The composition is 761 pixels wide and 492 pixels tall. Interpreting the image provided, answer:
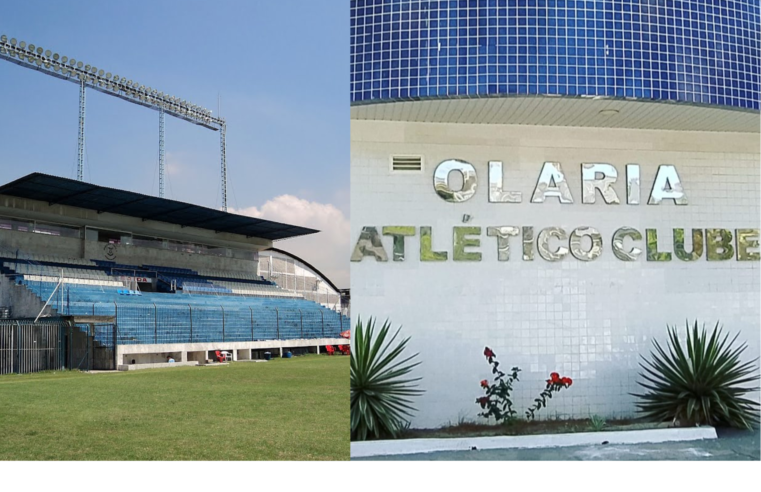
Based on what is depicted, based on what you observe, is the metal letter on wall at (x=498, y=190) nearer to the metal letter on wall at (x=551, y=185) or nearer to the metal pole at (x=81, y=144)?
the metal letter on wall at (x=551, y=185)

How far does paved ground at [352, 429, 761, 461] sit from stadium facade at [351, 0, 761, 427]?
0.62m

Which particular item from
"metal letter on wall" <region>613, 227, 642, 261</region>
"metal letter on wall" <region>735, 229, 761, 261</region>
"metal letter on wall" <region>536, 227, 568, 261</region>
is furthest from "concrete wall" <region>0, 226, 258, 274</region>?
"metal letter on wall" <region>735, 229, 761, 261</region>

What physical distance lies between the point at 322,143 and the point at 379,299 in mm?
6338

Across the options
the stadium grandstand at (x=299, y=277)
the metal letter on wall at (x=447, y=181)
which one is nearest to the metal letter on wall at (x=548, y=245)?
the metal letter on wall at (x=447, y=181)

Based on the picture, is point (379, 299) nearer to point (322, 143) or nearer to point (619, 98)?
point (619, 98)

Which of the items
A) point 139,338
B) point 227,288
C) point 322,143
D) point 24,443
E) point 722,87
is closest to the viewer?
point 722,87

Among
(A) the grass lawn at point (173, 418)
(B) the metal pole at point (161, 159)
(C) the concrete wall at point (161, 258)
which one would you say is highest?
(B) the metal pole at point (161, 159)

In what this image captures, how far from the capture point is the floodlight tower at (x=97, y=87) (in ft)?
99.7

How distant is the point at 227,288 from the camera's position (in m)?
A: 37.2

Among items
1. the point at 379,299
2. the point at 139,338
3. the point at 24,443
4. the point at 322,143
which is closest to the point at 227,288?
the point at 139,338

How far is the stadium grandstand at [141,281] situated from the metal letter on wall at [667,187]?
64.7ft

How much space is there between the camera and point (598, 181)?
962 cm

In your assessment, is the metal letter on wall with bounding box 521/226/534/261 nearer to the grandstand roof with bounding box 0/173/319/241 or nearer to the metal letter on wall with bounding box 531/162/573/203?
the metal letter on wall with bounding box 531/162/573/203
